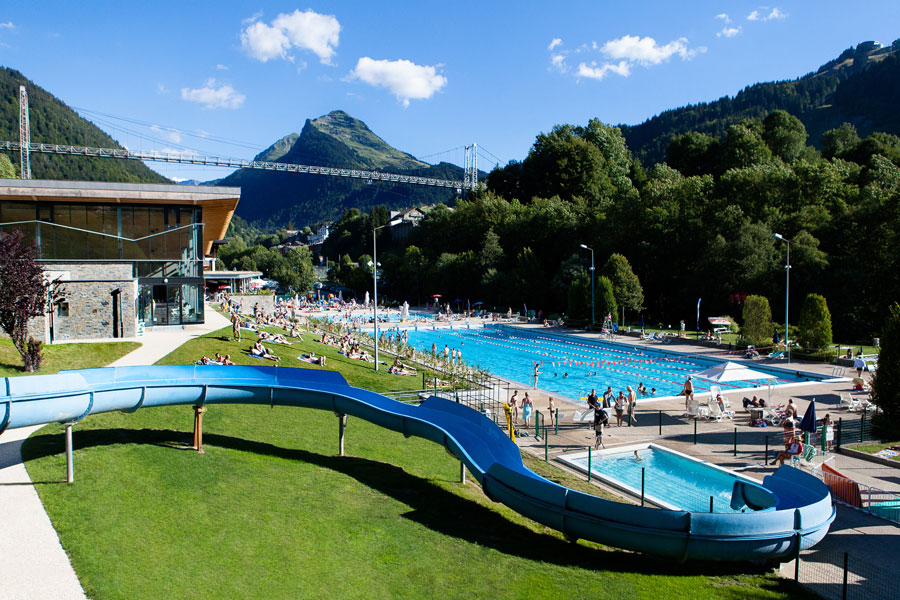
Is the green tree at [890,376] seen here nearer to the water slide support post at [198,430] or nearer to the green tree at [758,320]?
the green tree at [758,320]

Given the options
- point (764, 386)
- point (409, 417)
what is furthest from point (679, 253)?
point (409, 417)

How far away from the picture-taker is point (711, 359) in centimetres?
3078

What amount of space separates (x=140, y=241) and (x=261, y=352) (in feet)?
30.4

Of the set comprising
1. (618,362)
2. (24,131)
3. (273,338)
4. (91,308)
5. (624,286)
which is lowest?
(618,362)

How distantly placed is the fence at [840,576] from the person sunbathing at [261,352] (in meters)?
19.0

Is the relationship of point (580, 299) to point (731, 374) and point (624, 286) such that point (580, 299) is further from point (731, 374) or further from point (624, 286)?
point (731, 374)

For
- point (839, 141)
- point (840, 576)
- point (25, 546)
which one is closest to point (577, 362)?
point (840, 576)

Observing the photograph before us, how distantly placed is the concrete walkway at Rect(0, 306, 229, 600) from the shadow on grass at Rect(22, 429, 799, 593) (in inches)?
33.1

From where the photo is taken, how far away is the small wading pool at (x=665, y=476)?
39.1ft

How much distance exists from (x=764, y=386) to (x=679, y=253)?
1071 inches

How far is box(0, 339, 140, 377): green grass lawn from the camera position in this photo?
16.8 meters

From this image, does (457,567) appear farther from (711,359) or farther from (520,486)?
(711,359)

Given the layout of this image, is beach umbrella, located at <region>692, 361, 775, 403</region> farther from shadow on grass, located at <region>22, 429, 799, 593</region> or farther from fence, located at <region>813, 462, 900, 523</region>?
shadow on grass, located at <region>22, 429, 799, 593</region>

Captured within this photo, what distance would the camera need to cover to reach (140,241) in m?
27.1
